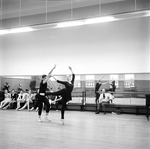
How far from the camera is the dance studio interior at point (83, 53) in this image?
7758 mm

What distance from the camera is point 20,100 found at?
973cm

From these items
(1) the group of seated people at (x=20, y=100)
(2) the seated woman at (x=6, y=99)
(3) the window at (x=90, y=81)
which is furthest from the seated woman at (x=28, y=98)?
(3) the window at (x=90, y=81)

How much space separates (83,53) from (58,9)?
8.48 ft

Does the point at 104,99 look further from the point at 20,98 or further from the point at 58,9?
the point at 58,9

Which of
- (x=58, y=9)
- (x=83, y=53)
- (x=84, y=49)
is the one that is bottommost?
(x=83, y=53)

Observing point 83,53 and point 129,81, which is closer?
point 129,81

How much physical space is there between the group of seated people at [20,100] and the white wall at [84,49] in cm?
126

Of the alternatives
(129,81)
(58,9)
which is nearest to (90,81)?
(129,81)

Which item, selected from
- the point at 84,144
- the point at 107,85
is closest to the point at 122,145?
the point at 84,144

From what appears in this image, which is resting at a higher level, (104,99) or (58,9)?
(58,9)

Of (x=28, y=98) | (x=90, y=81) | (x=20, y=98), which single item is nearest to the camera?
(x=90, y=81)

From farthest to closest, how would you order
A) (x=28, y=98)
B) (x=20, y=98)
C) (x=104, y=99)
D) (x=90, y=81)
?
(x=20, y=98) → (x=28, y=98) → (x=90, y=81) → (x=104, y=99)

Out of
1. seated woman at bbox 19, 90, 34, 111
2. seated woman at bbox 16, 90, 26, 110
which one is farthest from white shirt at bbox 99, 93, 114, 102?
seated woman at bbox 16, 90, 26, 110

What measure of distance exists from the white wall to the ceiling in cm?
69
